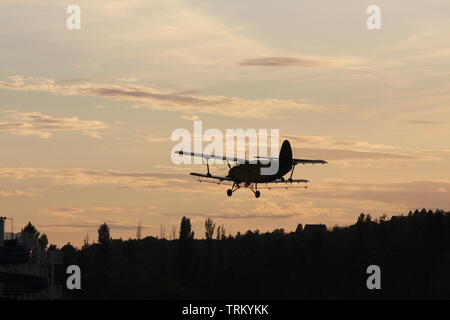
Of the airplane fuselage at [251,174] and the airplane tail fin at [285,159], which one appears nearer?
the airplane fuselage at [251,174]

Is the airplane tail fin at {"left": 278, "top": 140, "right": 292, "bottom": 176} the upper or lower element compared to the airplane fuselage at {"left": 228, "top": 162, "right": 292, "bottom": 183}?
upper

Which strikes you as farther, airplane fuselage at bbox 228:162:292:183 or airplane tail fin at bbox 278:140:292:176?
airplane tail fin at bbox 278:140:292:176

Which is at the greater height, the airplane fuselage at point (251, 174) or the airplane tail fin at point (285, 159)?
the airplane tail fin at point (285, 159)

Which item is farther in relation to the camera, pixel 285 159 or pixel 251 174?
pixel 285 159

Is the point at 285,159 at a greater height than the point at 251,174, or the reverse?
the point at 285,159
